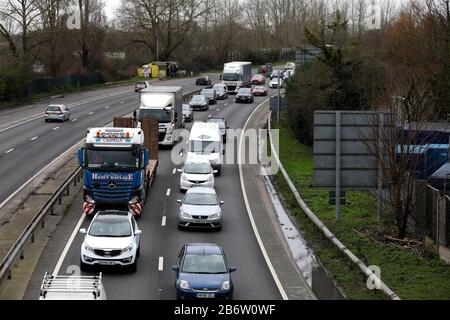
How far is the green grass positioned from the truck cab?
6706 millimetres

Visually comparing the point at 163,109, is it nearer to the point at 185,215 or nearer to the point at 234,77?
the point at 185,215

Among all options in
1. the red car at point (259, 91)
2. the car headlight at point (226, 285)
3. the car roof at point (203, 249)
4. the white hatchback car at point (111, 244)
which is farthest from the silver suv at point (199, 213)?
the red car at point (259, 91)

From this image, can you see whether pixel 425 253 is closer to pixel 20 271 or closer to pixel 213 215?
pixel 213 215

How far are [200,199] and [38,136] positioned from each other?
26002 mm

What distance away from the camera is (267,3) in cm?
19275

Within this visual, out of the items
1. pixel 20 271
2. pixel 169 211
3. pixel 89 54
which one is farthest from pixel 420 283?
pixel 89 54

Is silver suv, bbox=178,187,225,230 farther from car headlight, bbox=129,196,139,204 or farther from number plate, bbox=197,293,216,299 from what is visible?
number plate, bbox=197,293,216,299

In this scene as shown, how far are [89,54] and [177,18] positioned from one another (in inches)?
1250

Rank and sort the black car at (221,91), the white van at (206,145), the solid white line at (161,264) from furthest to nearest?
the black car at (221,91) → the white van at (206,145) → the solid white line at (161,264)

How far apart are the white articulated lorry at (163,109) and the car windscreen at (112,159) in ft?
58.1

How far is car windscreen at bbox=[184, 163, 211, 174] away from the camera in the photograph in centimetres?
3712

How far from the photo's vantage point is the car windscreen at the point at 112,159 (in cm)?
3034

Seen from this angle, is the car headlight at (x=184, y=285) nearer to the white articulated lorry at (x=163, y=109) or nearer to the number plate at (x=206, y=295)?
the number plate at (x=206, y=295)

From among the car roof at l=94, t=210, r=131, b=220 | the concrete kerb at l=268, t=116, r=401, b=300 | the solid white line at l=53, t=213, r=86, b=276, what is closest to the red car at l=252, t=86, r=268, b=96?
the concrete kerb at l=268, t=116, r=401, b=300
